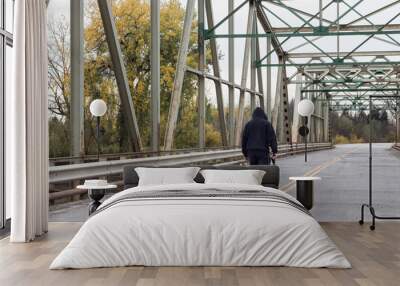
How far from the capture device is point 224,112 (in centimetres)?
1375

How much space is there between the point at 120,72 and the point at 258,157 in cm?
226

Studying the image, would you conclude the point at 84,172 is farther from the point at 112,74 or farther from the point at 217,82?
the point at 217,82

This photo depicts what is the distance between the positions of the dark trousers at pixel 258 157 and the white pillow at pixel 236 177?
1.13m

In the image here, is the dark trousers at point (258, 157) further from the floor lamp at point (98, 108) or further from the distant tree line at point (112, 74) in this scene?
the floor lamp at point (98, 108)

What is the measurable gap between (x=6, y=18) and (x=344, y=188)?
529 centimetres

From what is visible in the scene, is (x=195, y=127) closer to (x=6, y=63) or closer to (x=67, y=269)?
(x=6, y=63)

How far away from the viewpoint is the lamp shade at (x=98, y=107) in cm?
828

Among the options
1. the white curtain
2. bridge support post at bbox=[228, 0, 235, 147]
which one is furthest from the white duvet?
bridge support post at bbox=[228, 0, 235, 147]

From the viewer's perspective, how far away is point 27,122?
6.70 m

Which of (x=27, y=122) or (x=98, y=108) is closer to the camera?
(x=27, y=122)

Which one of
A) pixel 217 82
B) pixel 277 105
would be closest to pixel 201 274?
pixel 217 82

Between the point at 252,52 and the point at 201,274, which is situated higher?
the point at 252,52

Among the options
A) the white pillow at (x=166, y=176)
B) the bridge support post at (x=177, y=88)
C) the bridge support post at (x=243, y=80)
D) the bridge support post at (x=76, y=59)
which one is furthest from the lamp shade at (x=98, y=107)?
the bridge support post at (x=243, y=80)

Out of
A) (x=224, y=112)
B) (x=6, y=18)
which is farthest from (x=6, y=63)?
(x=224, y=112)
